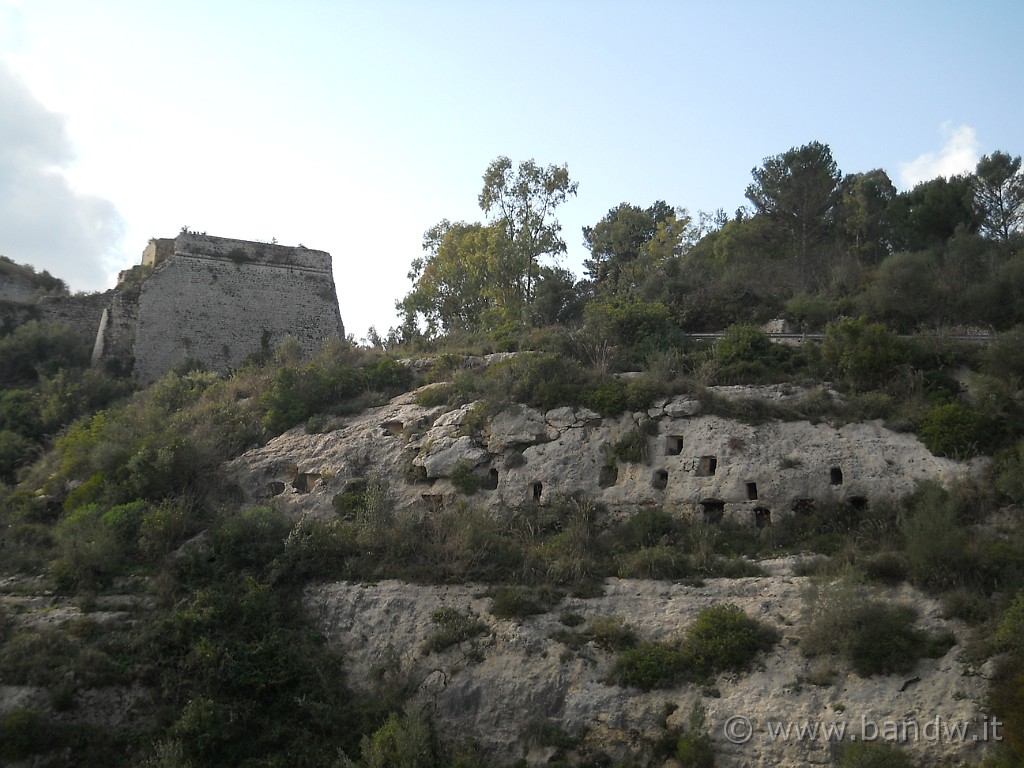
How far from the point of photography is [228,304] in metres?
28.2

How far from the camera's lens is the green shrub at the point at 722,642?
12.2 m

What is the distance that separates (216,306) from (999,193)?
82.6 ft

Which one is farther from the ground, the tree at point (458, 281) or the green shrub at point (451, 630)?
the tree at point (458, 281)

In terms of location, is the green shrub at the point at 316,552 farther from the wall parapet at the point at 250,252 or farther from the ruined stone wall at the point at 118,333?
the wall parapet at the point at 250,252

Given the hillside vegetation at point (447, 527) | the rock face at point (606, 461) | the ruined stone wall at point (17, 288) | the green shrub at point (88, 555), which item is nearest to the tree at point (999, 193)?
the hillside vegetation at point (447, 527)

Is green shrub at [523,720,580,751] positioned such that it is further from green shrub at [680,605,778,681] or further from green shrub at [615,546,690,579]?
green shrub at [615,546,690,579]

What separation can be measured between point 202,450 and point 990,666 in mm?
13957

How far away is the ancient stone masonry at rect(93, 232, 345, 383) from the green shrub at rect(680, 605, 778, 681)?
16700mm

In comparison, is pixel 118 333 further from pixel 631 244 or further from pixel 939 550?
pixel 939 550

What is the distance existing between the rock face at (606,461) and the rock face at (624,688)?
1.99 m

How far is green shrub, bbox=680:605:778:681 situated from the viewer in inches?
481

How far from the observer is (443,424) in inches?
723

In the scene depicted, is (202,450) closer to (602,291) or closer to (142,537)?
(142,537)

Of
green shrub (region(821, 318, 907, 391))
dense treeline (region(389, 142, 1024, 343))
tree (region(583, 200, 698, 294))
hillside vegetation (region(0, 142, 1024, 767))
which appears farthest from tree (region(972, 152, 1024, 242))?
green shrub (region(821, 318, 907, 391))
